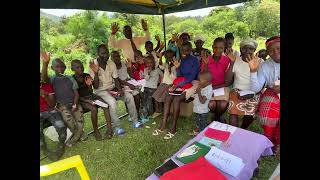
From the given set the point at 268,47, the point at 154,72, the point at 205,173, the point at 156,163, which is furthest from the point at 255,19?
the point at 205,173

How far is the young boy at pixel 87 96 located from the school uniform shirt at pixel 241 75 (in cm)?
188

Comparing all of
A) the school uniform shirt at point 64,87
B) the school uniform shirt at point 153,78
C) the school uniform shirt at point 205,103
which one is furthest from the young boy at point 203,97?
the school uniform shirt at point 64,87

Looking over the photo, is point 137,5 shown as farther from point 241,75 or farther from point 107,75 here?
point 241,75

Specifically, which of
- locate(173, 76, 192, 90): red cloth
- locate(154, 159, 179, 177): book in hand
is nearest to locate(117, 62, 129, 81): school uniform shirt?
locate(173, 76, 192, 90): red cloth

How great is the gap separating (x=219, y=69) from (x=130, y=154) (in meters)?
1.65

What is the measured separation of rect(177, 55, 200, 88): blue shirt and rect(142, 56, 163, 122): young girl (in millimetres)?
612

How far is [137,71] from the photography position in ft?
17.9

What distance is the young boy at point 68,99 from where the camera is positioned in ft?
13.7

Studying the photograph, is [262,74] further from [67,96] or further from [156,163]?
[67,96]

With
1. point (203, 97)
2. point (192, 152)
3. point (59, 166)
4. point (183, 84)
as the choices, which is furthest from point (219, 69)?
point (59, 166)

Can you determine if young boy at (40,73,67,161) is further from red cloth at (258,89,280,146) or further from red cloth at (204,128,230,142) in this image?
red cloth at (258,89,280,146)

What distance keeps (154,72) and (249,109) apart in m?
1.83

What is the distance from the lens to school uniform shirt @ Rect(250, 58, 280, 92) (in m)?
3.64
